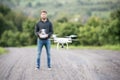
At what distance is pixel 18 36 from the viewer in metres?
89.8

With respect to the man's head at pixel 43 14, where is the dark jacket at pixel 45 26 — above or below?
below

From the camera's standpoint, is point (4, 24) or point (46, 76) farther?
point (4, 24)

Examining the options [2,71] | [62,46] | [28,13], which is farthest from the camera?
[28,13]

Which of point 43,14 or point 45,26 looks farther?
point 45,26

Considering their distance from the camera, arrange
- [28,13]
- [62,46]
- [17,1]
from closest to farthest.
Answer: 1. [62,46]
2. [28,13]
3. [17,1]

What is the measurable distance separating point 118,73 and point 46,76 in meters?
2.17

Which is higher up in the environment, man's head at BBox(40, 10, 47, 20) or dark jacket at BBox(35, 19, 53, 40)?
man's head at BBox(40, 10, 47, 20)

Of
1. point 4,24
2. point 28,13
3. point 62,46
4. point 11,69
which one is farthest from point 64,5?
point 11,69

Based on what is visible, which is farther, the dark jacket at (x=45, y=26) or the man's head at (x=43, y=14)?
the dark jacket at (x=45, y=26)

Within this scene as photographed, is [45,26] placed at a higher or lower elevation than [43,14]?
lower

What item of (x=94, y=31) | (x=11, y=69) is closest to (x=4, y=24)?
(x=94, y=31)

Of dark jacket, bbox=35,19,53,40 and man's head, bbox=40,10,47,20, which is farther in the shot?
dark jacket, bbox=35,19,53,40

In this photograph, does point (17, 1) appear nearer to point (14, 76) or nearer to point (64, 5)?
point (64, 5)

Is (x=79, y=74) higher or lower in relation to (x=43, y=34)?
lower
